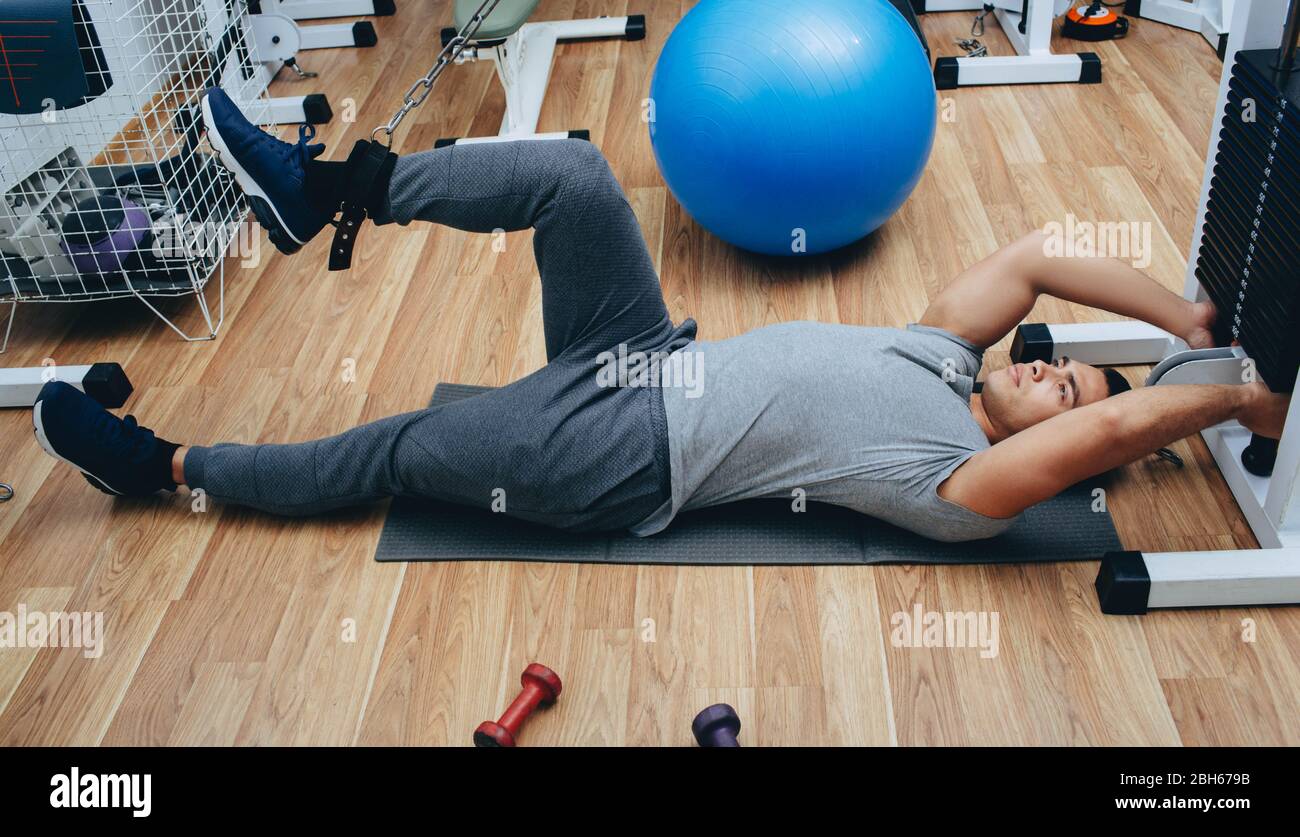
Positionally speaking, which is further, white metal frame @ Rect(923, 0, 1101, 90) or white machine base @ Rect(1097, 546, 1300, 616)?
white metal frame @ Rect(923, 0, 1101, 90)

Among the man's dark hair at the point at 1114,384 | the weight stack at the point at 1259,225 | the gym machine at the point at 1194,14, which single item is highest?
the weight stack at the point at 1259,225

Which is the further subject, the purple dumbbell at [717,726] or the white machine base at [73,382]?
the white machine base at [73,382]

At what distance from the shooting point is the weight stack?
146 centimetres

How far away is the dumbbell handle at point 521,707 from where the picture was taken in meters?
1.38

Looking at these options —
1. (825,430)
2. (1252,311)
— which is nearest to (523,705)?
(825,430)

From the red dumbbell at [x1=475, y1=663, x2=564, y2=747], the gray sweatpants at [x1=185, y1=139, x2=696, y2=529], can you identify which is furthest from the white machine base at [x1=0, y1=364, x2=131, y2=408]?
the red dumbbell at [x1=475, y1=663, x2=564, y2=747]

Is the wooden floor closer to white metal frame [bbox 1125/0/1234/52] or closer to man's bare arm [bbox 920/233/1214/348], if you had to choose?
man's bare arm [bbox 920/233/1214/348]

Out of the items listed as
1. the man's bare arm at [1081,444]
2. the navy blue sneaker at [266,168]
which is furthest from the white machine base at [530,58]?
the man's bare arm at [1081,444]

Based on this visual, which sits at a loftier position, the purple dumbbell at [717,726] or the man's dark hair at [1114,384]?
the man's dark hair at [1114,384]

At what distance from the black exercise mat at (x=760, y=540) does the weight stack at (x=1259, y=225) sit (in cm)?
32

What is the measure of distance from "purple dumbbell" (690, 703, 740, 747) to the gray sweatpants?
14.6 inches

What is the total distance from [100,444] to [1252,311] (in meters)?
1.75

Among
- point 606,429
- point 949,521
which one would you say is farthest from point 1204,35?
point 606,429

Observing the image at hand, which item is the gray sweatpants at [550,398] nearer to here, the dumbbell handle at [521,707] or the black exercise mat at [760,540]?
the black exercise mat at [760,540]
